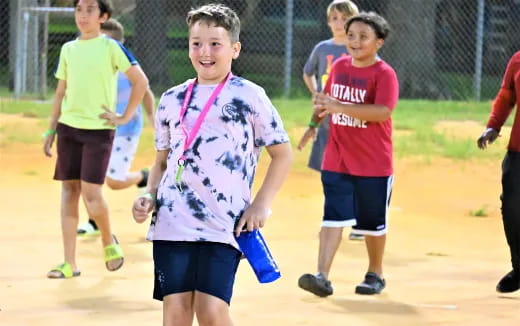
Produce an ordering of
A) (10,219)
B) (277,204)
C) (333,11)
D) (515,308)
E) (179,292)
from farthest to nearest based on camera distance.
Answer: (277,204)
(10,219)
(333,11)
(515,308)
(179,292)

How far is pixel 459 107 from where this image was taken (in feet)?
60.6

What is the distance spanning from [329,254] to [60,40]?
1394 cm

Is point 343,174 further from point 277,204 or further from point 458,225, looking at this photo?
point 277,204

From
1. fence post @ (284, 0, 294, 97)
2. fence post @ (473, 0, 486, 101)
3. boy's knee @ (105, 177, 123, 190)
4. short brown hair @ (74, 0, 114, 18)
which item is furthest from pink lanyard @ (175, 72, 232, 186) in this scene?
fence post @ (473, 0, 486, 101)

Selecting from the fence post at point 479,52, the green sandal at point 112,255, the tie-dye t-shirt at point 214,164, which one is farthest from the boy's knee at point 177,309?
the fence post at point 479,52

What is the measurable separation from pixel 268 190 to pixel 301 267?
12.2ft

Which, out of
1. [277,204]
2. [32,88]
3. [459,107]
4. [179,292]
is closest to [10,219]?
Result: [277,204]

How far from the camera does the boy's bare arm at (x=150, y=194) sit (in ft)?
15.9

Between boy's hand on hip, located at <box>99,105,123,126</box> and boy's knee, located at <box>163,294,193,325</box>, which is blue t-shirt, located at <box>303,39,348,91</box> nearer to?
boy's hand on hip, located at <box>99,105,123,126</box>

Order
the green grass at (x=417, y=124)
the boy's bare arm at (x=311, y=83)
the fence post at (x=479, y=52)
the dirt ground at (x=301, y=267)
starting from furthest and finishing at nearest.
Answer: the fence post at (x=479, y=52)
the green grass at (x=417, y=124)
the boy's bare arm at (x=311, y=83)
the dirt ground at (x=301, y=267)

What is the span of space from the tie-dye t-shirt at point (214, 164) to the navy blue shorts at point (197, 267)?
49 mm

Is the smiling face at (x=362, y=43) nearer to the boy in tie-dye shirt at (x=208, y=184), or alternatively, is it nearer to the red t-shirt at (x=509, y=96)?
the red t-shirt at (x=509, y=96)

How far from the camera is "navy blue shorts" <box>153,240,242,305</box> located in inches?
192

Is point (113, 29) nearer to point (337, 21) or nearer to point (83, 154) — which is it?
point (337, 21)
